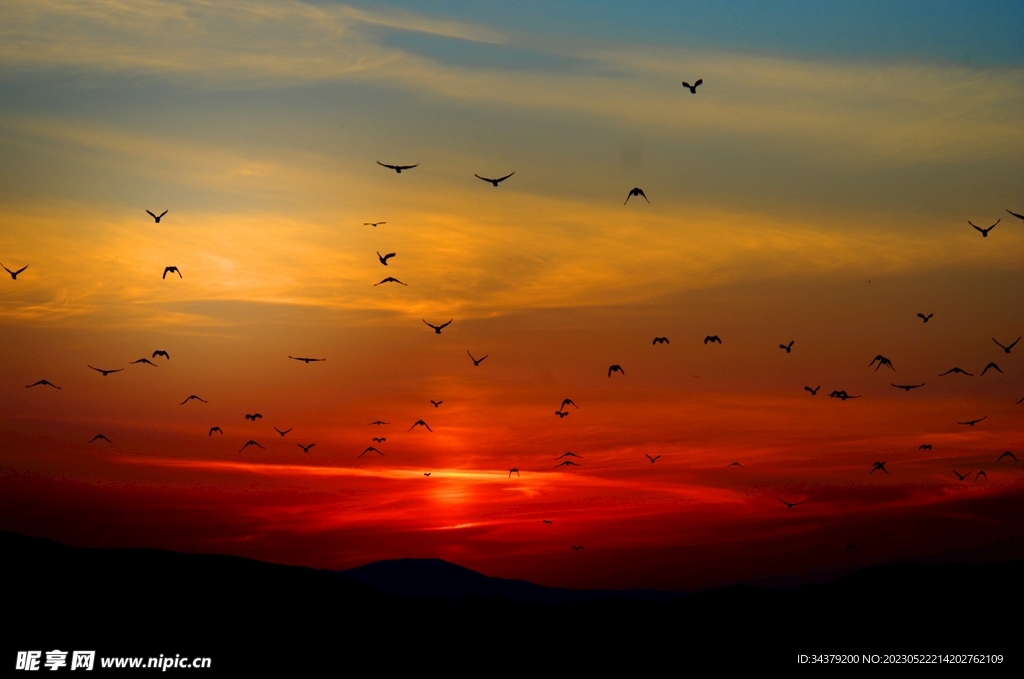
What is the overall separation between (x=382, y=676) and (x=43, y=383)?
106 meters

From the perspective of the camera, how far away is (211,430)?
139125 mm

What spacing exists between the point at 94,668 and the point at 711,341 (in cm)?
11982

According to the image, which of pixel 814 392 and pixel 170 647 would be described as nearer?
pixel 814 392

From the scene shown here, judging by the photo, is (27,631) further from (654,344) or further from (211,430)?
(654,344)

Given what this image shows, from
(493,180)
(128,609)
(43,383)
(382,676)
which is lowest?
(382,676)

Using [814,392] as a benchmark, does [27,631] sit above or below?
below

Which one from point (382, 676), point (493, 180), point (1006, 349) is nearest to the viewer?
point (493, 180)

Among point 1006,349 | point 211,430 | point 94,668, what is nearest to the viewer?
point 1006,349

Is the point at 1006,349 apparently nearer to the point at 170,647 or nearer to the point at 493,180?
the point at 493,180

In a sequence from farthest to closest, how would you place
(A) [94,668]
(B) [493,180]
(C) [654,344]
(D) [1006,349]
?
(A) [94,668], (C) [654,344], (D) [1006,349], (B) [493,180]

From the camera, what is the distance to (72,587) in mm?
196750

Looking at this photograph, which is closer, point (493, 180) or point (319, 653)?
point (493, 180)

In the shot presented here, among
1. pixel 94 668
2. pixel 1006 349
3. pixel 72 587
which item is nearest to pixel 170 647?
pixel 94 668

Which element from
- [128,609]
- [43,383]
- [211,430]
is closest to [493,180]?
[43,383]
